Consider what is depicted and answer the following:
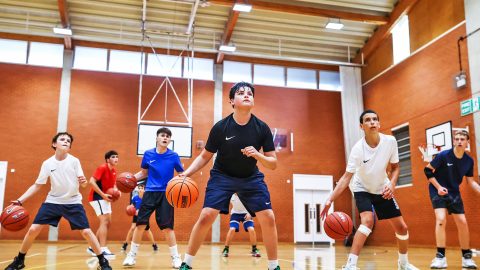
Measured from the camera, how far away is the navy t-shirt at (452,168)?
19.2ft

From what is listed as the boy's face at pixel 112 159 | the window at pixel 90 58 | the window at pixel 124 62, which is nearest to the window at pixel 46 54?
the window at pixel 90 58

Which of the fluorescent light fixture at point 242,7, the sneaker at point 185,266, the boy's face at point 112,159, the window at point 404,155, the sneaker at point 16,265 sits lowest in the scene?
the sneaker at point 16,265

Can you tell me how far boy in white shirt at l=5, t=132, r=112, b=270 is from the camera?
A: 181 inches

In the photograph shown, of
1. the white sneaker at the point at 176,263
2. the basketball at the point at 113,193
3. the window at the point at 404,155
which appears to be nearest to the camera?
the white sneaker at the point at 176,263

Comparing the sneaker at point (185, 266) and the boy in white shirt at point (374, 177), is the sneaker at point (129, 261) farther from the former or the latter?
the boy in white shirt at point (374, 177)

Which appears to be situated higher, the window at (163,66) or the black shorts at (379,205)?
→ the window at (163,66)

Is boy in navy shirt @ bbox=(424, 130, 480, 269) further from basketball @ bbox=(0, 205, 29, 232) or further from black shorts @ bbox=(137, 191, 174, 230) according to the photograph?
basketball @ bbox=(0, 205, 29, 232)

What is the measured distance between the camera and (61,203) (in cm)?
471

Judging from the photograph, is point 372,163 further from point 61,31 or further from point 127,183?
point 61,31

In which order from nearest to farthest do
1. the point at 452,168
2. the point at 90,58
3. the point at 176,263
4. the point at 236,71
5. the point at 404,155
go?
the point at 176,263 < the point at 452,168 < the point at 404,155 < the point at 90,58 < the point at 236,71

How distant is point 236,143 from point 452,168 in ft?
12.2

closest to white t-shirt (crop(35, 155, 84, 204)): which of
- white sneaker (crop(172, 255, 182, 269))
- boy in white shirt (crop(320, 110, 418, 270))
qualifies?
white sneaker (crop(172, 255, 182, 269))

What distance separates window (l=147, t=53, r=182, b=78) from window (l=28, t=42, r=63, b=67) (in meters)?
2.88

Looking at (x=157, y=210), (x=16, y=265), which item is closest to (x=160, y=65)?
(x=157, y=210)
